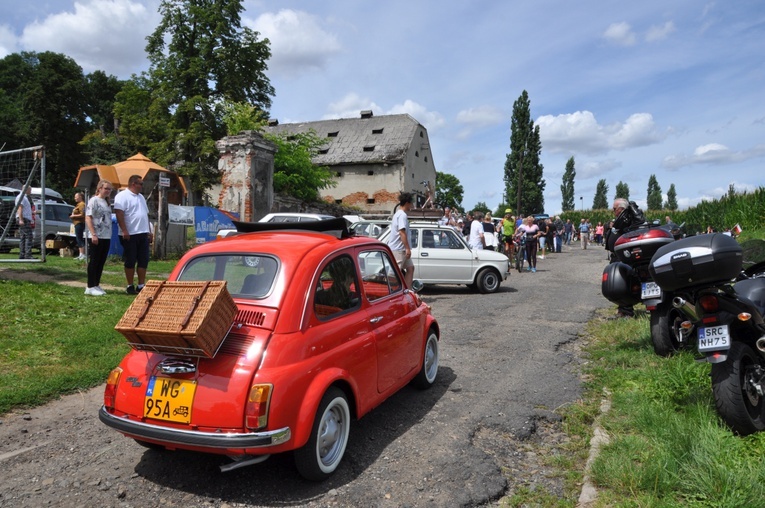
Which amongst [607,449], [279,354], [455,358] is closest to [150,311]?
[279,354]

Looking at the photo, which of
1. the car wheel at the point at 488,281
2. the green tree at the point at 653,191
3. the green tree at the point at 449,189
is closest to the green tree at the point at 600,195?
the green tree at the point at 653,191

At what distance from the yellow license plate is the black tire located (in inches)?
100

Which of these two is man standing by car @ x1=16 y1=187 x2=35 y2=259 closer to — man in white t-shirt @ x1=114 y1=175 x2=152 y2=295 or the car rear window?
man in white t-shirt @ x1=114 y1=175 x2=152 y2=295

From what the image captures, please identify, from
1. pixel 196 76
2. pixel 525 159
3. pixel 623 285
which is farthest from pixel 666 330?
pixel 525 159

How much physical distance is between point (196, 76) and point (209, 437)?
101 ft

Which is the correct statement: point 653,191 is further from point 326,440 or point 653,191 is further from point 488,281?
point 326,440

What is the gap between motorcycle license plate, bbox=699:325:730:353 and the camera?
3803 mm

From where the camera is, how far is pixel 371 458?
385cm

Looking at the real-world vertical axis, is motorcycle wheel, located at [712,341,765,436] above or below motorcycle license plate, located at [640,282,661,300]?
below

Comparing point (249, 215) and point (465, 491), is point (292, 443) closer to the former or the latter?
point (465, 491)

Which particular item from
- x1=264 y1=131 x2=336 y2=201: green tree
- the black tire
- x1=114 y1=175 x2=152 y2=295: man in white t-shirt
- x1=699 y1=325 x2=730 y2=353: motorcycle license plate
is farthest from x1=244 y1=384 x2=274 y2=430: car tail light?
x1=264 y1=131 x2=336 y2=201: green tree

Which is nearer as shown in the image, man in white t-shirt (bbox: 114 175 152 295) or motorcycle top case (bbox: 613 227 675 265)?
motorcycle top case (bbox: 613 227 675 265)

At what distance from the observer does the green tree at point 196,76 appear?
2875 cm

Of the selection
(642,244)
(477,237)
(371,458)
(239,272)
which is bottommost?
(371,458)
